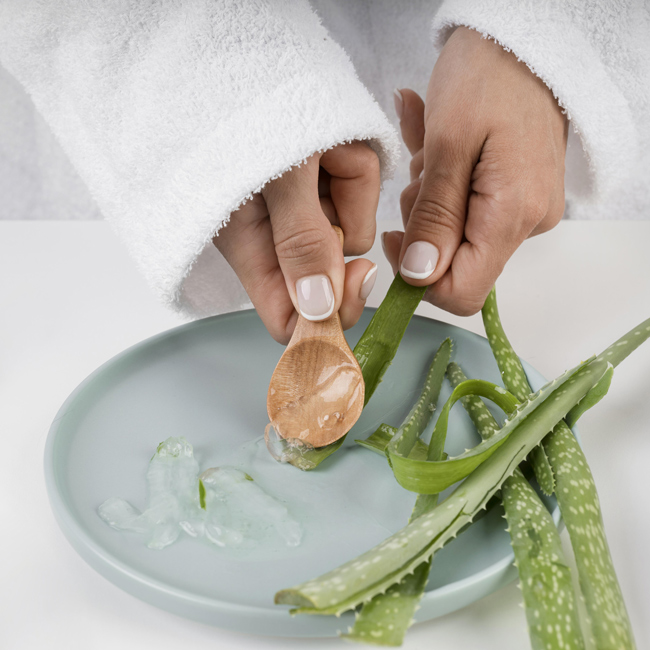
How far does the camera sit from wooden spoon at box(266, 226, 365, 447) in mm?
458

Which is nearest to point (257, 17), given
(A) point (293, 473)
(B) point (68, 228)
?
(A) point (293, 473)

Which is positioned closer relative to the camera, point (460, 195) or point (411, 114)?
point (460, 195)

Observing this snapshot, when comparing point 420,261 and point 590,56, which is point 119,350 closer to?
point 420,261

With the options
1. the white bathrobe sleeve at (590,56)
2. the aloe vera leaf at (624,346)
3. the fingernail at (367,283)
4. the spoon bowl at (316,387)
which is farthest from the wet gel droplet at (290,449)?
the white bathrobe sleeve at (590,56)

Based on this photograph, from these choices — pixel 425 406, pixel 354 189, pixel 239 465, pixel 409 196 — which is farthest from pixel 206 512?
pixel 409 196

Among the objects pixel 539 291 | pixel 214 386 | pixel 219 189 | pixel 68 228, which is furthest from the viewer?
pixel 68 228

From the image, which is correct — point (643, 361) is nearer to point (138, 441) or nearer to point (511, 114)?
point (511, 114)

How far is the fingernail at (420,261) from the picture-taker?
1.64 feet

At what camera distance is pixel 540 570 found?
307 mm

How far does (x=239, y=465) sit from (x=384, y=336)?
0.51ft

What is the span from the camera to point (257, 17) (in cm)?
44

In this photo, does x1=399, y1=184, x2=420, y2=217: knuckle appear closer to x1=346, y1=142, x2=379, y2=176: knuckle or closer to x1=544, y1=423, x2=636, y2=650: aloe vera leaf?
x1=346, y1=142, x2=379, y2=176: knuckle

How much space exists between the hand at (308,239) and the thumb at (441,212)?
4 centimetres

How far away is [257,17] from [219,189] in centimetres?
13
